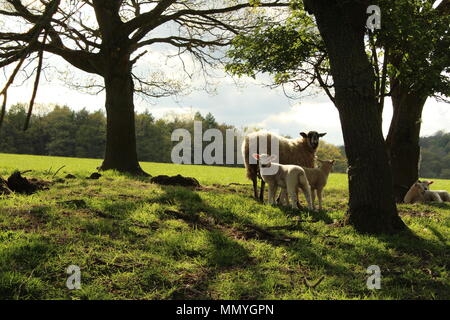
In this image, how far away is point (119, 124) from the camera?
14367 millimetres

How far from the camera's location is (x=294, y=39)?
9.62 m

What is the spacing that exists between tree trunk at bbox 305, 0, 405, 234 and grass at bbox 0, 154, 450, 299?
523 mm

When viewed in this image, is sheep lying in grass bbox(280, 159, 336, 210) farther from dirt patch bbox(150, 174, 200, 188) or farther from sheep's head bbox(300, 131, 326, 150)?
dirt patch bbox(150, 174, 200, 188)

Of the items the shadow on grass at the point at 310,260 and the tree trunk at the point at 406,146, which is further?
the tree trunk at the point at 406,146

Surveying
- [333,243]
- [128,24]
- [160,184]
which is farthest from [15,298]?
[128,24]

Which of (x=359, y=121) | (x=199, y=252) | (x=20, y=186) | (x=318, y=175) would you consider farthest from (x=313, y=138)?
(x=20, y=186)

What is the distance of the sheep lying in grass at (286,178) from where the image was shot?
8500mm

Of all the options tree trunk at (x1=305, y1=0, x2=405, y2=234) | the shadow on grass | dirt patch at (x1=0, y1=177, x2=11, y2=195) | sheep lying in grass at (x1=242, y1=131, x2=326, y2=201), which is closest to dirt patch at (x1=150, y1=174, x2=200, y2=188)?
sheep lying in grass at (x1=242, y1=131, x2=326, y2=201)

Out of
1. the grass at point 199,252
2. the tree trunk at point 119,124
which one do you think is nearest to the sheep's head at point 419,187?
the grass at point 199,252

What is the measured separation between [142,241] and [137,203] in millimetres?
2243

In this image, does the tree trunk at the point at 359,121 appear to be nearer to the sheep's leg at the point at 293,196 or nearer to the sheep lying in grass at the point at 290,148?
the sheep's leg at the point at 293,196

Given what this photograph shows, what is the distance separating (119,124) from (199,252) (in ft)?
32.8

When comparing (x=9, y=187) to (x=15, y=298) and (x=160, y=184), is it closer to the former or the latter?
(x=160, y=184)

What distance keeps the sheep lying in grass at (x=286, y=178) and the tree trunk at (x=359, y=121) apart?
4.76ft
